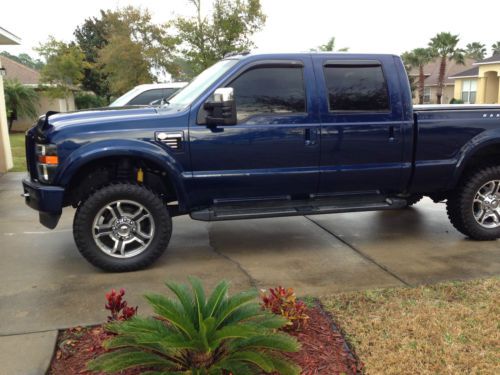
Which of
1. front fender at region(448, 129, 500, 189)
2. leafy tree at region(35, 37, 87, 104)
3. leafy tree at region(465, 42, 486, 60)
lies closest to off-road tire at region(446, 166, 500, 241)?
front fender at region(448, 129, 500, 189)

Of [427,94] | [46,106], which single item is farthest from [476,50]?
[46,106]

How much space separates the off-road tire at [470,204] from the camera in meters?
5.62

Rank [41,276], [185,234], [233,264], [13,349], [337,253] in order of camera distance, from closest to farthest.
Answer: [13,349] → [41,276] → [233,264] → [337,253] → [185,234]

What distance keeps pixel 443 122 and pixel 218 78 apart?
246 centimetres

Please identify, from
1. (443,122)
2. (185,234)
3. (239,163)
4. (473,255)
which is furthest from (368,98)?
(185,234)

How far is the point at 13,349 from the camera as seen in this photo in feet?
10.8

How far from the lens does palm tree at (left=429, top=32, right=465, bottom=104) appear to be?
44.0 metres

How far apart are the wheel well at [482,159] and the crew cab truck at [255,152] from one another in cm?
6

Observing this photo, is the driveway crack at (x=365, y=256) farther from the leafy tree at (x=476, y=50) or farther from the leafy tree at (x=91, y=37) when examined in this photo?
the leafy tree at (x=476, y=50)

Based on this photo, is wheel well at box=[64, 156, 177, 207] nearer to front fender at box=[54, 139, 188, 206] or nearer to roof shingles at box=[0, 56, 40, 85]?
front fender at box=[54, 139, 188, 206]

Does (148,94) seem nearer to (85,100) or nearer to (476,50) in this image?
(85,100)

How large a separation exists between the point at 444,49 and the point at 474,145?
4392cm

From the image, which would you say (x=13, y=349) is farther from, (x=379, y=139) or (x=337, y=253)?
(x=379, y=139)

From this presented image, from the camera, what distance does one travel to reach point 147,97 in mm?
9961
